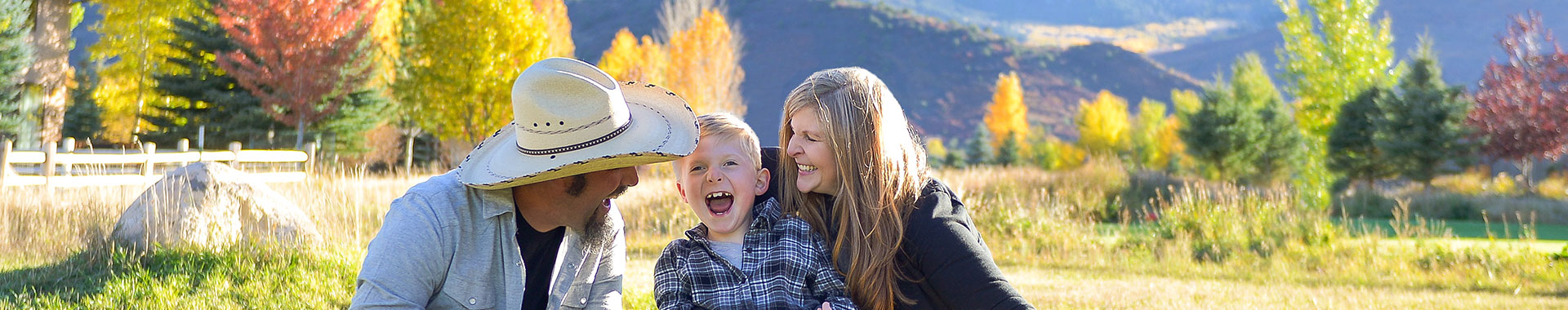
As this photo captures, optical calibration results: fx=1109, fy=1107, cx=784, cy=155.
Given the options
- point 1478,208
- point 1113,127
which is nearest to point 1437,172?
point 1478,208

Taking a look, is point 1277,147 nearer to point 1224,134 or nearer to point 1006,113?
point 1224,134

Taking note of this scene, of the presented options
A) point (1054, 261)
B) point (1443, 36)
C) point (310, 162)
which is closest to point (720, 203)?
point (1054, 261)

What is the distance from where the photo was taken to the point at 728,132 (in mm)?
3229

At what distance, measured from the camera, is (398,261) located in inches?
104

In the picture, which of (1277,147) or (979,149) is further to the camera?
(979,149)

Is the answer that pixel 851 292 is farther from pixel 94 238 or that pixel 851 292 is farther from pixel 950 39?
pixel 950 39

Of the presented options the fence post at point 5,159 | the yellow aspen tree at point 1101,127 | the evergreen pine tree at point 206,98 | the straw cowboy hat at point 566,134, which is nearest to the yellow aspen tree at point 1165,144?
the yellow aspen tree at point 1101,127

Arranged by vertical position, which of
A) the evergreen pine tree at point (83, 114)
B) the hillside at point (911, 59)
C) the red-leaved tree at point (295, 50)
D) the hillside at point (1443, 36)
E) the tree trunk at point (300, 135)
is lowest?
the tree trunk at point (300, 135)

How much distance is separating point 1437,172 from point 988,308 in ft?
88.3

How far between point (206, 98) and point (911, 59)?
4051 inches

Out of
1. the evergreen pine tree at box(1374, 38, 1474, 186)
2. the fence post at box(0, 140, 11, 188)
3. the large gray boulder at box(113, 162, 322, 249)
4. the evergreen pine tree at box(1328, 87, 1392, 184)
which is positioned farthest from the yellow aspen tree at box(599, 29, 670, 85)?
the large gray boulder at box(113, 162, 322, 249)

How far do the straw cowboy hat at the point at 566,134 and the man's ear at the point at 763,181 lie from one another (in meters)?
0.49

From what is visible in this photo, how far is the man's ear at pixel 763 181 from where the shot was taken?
3.34 meters

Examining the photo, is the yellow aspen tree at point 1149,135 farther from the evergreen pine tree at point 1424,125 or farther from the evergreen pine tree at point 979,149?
the evergreen pine tree at point 1424,125
